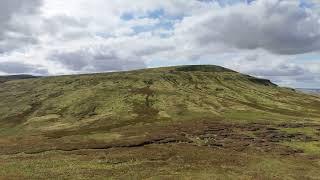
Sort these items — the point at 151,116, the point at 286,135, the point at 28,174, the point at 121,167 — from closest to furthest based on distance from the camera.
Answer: the point at 28,174 < the point at 121,167 < the point at 286,135 < the point at 151,116

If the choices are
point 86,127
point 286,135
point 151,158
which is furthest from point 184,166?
point 86,127

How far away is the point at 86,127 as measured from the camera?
15038 cm

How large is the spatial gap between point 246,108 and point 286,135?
77.1 m

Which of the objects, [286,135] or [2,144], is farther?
[286,135]

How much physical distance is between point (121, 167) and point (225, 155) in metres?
23.2

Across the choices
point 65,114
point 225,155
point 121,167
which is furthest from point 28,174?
point 65,114

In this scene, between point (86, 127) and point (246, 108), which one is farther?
point (246, 108)

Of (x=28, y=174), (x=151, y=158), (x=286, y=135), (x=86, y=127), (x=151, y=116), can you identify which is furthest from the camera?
(x=151, y=116)

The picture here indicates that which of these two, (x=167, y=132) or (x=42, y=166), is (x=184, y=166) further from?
(x=167, y=132)

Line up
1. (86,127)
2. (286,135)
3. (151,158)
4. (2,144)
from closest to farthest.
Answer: (151,158) < (2,144) < (286,135) < (86,127)

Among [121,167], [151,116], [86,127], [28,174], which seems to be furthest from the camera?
[151,116]

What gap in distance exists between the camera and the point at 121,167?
69.9 metres

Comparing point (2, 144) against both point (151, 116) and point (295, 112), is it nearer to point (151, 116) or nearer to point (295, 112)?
point (151, 116)

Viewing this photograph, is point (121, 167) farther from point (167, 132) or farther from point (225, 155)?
point (167, 132)
